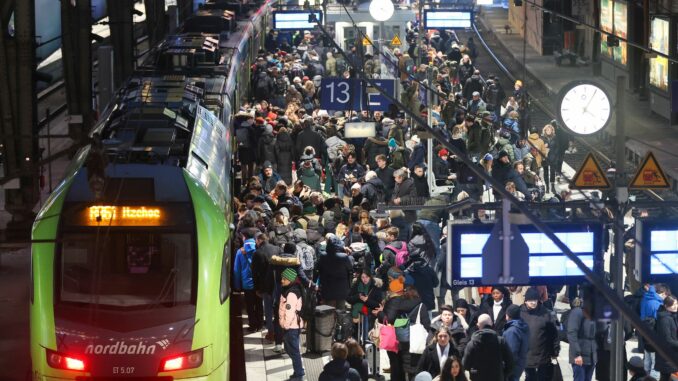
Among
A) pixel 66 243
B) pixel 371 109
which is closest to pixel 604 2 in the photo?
pixel 371 109

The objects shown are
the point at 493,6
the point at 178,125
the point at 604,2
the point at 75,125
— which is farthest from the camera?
the point at 493,6

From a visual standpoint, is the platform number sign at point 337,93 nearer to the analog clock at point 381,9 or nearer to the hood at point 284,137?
the hood at point 284,137

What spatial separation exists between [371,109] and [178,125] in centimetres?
1273

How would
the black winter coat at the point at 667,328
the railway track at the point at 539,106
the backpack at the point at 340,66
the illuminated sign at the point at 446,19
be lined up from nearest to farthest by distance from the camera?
the black winter coat at the point at 667,328 → the railway track at the point at 539,106 → the backpack at the point at 340,66 → the illuminated sign at the point at 446,19

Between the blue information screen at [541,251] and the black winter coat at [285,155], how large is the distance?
12249 millimetres

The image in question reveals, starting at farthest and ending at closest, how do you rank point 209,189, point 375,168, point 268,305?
point 375,168 → point 268,305 → point 209,189

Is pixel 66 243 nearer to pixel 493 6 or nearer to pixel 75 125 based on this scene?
pixel 75 125

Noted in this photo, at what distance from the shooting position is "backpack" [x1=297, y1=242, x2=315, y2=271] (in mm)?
20250

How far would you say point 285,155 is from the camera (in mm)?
29422

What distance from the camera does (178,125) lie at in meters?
18.8

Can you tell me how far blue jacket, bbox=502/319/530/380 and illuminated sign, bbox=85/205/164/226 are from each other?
4.08m

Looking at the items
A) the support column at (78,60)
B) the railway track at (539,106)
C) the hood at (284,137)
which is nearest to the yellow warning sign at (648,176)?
the railway track at (539,106)

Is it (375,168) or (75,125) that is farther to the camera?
(75,125)

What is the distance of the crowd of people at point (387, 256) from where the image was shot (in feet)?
56.1
